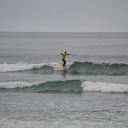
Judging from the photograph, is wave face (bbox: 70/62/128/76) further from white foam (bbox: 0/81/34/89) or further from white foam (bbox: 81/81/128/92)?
white foam (bbox: 0/81/34/89)

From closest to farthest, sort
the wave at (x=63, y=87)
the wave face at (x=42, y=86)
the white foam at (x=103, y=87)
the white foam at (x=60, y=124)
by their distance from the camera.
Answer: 1. the white foam at (x=60, y=124)
2. the white foam at (x=103, y=87)
3. the wave at (x=63, y=87)
4. the wave face at (x=42, y=86)

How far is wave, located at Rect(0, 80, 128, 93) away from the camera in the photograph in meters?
24.6

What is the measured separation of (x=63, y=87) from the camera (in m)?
26.0

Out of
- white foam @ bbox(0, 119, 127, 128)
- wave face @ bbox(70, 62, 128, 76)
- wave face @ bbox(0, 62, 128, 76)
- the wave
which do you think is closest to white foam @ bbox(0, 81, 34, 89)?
the wave

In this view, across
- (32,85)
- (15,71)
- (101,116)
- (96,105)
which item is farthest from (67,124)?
(15,71)

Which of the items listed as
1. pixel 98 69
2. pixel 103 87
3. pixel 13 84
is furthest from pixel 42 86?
pixel 98 69

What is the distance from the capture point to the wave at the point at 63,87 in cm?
2462

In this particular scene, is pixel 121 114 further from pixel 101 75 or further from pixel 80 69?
pixel 80 69

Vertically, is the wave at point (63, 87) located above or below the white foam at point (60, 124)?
above

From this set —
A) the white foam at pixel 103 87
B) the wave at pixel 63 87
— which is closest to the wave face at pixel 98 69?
the wave at pixel 63 87

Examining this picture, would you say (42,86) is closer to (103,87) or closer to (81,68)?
(103,87)

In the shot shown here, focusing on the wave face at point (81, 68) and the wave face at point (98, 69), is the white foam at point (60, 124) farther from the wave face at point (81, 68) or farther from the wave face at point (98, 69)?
the wave face at point (81, 68)

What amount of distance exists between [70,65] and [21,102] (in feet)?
59.4

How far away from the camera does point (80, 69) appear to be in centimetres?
3709
